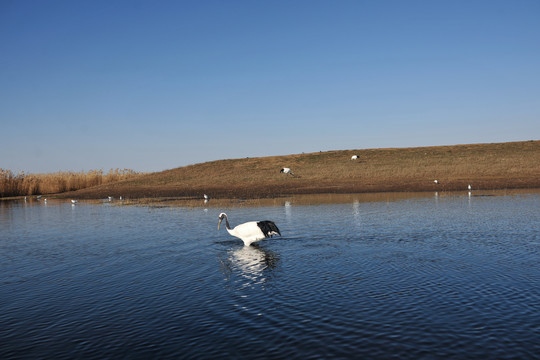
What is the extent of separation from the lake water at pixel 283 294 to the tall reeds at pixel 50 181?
159 feet

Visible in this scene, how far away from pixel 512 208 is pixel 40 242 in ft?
89.7

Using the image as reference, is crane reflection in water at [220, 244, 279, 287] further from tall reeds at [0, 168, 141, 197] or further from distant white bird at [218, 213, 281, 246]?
tall reeds at [0, 168, 141, 197]

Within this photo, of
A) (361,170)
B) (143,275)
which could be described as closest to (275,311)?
(143,275)

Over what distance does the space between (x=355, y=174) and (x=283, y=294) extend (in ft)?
164

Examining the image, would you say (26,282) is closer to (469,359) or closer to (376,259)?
(376,259)

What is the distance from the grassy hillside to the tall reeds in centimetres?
591

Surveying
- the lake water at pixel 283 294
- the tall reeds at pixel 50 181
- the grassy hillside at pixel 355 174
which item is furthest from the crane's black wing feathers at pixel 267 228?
the tall reeds at pixel 50 181

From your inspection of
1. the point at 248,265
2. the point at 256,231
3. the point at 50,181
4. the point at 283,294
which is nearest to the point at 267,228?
the point at 256,231

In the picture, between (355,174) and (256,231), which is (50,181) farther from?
(256,231)

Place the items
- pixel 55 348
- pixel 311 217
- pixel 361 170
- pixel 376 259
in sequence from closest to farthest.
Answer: pixel 55 348, pixel 376 259, pixel 311 217, pixel 361 170

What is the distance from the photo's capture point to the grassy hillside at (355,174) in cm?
5131

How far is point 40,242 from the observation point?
852 inches

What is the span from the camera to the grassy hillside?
51.3m

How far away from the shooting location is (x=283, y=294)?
11.4 meters
